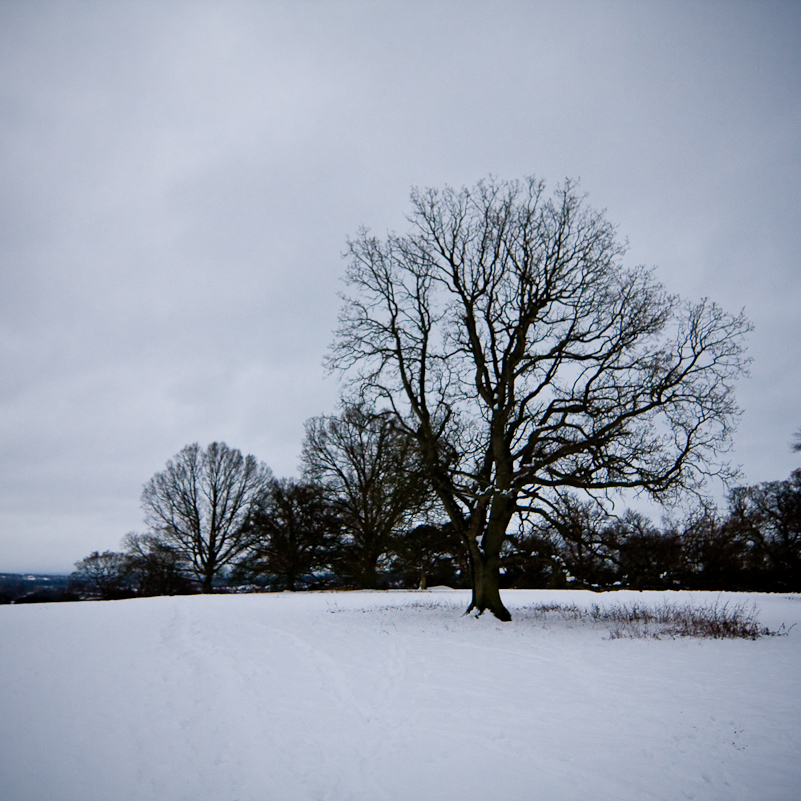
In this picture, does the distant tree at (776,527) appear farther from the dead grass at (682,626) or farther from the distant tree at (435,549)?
the distant tree at (435,549)

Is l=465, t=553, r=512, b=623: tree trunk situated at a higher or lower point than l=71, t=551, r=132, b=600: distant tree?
higher

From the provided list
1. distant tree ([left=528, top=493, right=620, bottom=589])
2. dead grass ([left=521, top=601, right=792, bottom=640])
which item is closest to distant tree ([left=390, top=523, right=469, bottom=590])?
distant tree ([left=528, top=493, right=620, bottom=589])

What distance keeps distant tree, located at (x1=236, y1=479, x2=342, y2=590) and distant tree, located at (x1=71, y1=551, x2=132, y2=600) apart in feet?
43.1

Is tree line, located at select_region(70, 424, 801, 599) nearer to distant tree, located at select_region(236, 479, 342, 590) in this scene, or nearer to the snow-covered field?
distant tree, located at select_region(236, 479, 342, 590)

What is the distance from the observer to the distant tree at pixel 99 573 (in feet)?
140

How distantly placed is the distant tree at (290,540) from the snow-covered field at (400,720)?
26.1 meters

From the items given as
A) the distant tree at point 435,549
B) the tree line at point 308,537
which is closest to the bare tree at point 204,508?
the tree line at point 308,537

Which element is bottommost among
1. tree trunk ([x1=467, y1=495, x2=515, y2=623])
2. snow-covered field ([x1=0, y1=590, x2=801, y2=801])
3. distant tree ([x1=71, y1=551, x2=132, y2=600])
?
distant tree ([x1=71, y1=551, x2=132, y2=600])

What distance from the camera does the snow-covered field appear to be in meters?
4.28

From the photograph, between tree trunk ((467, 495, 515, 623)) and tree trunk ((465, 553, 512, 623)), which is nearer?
tree trunk ((465, 553, 512, 623))

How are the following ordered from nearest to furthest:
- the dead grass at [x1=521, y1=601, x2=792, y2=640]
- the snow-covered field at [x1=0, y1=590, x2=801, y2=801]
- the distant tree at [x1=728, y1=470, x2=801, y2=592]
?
the snow-covered field at [x1=0, y1=590, x2=801, y2=801]
the dead grass at [x1=521, y1=601, x2=792, y2=640]
the distant tree at [x1=728, y1=470, x2=801, y2=592]

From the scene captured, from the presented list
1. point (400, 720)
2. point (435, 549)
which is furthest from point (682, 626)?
point (400, 720)

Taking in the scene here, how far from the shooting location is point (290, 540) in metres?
37.4

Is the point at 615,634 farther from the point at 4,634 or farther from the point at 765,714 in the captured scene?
the point at 4,634
